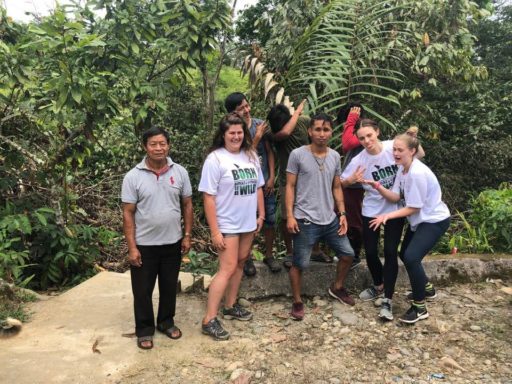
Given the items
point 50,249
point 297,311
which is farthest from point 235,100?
point 50,249

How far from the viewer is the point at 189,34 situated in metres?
3.85

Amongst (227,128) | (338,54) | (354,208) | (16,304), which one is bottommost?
(16,304)

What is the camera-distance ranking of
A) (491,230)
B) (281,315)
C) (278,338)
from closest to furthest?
(278,338) < (281,315) < (491,230)

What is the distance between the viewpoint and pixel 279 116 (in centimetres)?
356

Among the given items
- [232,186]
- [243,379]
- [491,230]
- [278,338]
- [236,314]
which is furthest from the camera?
[491,230]

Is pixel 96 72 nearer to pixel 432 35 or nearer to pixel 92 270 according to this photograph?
pixel 92 270

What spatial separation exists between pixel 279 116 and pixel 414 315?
192cm

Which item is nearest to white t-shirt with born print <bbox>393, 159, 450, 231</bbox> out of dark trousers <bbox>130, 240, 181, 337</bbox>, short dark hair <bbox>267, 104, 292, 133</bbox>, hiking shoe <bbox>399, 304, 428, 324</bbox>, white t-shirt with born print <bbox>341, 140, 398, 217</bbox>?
white t-shirt with born print <bbox>341, 140, 398, 217</bbox>

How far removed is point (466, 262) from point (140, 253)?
3.12 meters

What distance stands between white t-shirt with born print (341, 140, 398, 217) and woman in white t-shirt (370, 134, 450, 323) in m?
0.08

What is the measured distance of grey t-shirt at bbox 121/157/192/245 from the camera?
3010mm

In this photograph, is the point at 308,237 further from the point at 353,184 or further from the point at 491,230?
the point at 491,230

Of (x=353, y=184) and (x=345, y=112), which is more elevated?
(x=345, y=112)

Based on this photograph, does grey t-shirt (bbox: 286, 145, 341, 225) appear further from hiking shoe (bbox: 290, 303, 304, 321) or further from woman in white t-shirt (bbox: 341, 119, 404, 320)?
hiking shoe (bbox: 290, 303, 304, 321)
